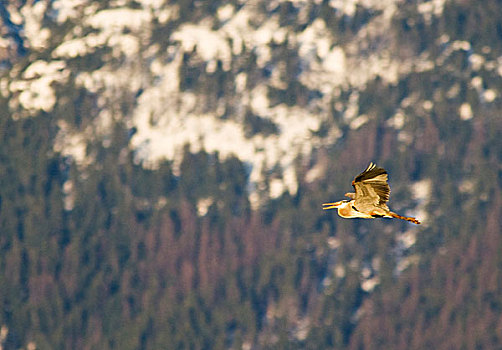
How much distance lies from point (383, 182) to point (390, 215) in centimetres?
179

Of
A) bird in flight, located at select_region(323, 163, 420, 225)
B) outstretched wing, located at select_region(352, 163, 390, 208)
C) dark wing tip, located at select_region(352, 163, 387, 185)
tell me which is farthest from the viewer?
bird in flight, located at select_region(323, 163, 420, 225)

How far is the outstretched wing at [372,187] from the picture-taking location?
198 feet

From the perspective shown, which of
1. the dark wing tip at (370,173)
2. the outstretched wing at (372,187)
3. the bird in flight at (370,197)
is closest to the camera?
the dark wing tip at (370,173)

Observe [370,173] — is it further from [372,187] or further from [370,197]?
[370,197]

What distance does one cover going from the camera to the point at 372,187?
61.6 metres

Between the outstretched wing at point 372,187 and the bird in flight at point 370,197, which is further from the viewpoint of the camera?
the bird in flight at point 370,197

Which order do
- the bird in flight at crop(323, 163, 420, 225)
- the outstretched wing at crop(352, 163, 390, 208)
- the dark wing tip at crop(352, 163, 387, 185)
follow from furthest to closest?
the bird in flight at crop(323, 163, 420, 225) → the outstretched wing at crop(352, 163, 390, 208) → the dark wing tip at crop(352, 163, 387, 185)

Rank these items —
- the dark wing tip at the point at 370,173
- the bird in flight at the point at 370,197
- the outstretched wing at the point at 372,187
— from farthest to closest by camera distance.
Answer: the bird in flight at the point at 370,197
the outstretched wing at the point at 372,187
the dark wing tip at the point at 370,173

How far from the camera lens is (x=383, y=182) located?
60688 mm

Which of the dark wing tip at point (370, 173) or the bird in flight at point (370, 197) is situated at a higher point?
the dark wing tip at point (370, 173)

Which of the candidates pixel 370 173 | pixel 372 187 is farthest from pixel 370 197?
pixel 370 173

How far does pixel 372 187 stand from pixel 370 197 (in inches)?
37.3

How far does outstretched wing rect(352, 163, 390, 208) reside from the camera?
60.3 meters

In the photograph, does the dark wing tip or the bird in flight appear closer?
the dark wing tip
